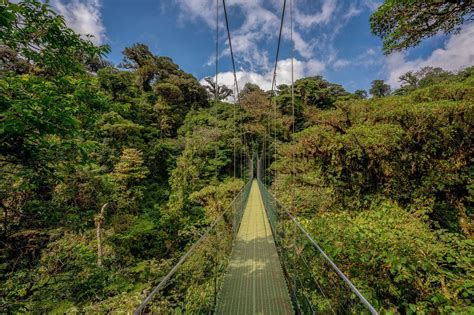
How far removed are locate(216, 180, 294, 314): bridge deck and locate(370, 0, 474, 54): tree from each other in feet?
13.5

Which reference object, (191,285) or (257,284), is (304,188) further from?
(191,285)

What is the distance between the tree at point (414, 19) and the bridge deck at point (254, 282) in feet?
13.5

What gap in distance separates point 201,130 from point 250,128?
13.3 feet

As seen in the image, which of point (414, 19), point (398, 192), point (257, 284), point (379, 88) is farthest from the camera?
point (379, 88)

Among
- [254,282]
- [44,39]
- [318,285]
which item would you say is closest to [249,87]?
[44,39]

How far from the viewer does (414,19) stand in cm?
395

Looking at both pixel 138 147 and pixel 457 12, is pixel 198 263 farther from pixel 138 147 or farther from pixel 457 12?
pixel 138 147

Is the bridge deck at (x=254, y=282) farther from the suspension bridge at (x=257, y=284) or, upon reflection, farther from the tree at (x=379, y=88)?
the tree at (x=379, y=88)

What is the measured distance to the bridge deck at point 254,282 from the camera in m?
2.26

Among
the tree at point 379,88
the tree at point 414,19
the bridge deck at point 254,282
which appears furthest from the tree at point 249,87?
the bridge deck at point 254,282

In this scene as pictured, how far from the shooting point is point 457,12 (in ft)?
11.9

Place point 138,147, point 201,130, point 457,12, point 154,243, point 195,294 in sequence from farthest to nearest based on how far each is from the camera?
point 201,130
point 138,147
point 154,243
point 457,12
point 195,294

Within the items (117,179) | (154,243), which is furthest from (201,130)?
(154,243)

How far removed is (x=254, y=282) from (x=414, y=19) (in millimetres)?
4674
